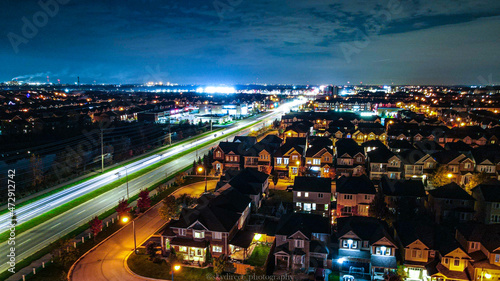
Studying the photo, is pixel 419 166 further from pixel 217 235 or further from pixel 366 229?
pixel 217 235

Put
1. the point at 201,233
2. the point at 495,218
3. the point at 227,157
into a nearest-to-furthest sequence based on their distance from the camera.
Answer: the point at 201,233, the point at 495,218, the point at 227,157

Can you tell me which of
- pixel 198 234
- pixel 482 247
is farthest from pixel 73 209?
pixel 482 247

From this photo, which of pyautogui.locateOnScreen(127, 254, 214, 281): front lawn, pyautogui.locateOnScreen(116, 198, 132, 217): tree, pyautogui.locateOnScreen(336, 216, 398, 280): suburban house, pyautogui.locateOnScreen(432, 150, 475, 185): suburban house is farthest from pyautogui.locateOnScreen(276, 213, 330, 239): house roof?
pyautogui.locateOnScreen(432, 150, 475, 185): suburban house

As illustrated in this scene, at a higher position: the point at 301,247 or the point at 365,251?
the point at 301,247

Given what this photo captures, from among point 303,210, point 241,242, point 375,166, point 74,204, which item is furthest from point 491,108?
point 74,204

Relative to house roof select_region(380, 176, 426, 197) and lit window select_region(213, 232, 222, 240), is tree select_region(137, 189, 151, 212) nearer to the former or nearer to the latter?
lit window select_region(213, 232, 222, 240)

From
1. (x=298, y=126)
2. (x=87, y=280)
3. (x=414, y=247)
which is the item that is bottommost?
(x=87, y=280)

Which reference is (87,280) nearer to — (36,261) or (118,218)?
(36,261)
